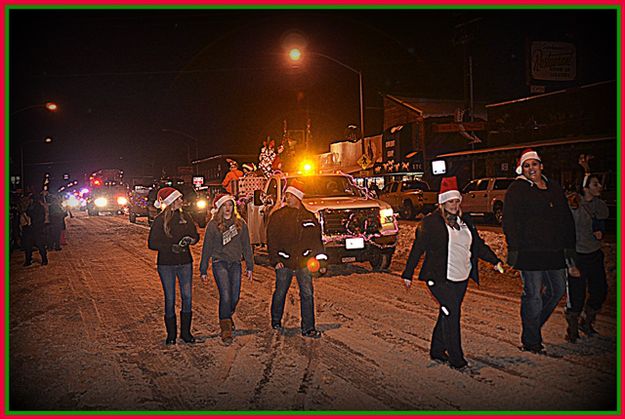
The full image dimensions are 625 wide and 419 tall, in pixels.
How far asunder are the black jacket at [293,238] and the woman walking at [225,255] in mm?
411

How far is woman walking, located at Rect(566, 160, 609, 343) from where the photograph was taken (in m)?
7.16

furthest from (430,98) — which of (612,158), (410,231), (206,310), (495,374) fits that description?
(495,374)

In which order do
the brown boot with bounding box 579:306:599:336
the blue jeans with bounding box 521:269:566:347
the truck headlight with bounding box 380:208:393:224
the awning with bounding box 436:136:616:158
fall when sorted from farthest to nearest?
the awning with bounding box 436:136:616:158 → the truck headlight with bounding box 380:208:393:224 → the brown boot with bounding box 579:306:599:336 → the blue jeans with bounding box 521:269:566:347

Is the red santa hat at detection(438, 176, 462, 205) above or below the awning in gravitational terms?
below

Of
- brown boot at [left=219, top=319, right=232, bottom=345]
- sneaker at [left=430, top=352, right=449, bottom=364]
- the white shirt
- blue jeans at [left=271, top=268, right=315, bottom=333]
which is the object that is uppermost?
the white shirt

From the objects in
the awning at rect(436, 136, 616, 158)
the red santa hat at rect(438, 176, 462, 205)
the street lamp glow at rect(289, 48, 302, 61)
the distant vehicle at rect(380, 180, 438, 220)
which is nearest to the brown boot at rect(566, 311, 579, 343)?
the red santa hat at rect(438, 176, 462, 205)

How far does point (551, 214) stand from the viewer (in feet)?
21.7

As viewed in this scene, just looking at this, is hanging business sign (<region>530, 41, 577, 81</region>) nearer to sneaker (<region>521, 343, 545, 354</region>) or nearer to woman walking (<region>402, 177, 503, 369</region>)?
sneaker (<region>521, 343, 545, 354</region>)

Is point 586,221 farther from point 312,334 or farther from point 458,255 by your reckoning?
point 312,334

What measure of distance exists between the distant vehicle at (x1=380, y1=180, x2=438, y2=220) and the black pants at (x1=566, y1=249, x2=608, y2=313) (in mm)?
21833

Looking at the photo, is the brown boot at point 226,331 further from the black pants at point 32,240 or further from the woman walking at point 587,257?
the black pants at point 32,240

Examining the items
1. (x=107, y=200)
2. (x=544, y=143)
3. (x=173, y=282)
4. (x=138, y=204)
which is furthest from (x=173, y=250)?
(x=107, y=200)

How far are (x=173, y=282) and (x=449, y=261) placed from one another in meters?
3.24

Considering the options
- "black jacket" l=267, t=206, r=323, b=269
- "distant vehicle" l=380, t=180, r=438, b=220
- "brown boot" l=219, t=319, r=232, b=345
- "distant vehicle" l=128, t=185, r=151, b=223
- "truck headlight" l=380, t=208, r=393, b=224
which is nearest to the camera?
"brown boot" l=219, t=319, r=232, b=345
